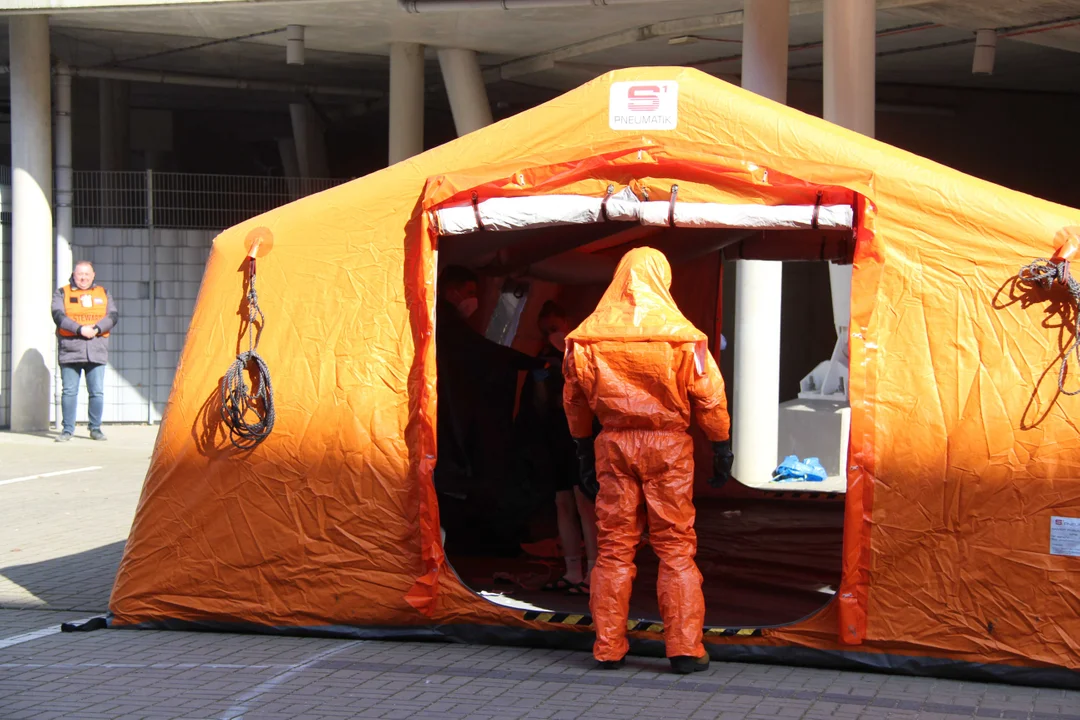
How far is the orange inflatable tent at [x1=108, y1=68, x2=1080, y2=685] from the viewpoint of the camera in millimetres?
5473

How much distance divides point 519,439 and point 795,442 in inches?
221

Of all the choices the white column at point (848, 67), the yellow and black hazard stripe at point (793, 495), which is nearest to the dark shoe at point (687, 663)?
the yellow and black hazard stripe at point (793, 495)

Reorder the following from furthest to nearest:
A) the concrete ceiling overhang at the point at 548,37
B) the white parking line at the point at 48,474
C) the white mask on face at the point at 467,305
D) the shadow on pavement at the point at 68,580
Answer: the concrete ceiling overhang at the point at 548,37 < the white parking line at the point at 48,474 < the white mask on face at the point at 467,305 < the shadow on pavement at the point at 68,580

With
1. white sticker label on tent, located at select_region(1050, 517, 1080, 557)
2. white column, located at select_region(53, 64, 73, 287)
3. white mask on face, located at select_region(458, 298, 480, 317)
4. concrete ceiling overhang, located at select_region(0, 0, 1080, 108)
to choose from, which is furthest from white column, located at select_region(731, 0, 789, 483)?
white column, located at select_region(53, 64, 73, 287)

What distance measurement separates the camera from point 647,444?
553cm

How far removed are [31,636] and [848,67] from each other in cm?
801

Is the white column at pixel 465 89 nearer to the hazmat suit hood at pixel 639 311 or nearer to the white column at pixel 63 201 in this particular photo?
the white column at pixel 63 201

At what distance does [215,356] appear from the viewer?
6.60 metres

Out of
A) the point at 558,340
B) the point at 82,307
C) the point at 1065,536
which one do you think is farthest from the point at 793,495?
the point at 82,307

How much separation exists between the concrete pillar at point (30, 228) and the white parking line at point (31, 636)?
855 cm

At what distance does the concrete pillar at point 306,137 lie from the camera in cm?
2139

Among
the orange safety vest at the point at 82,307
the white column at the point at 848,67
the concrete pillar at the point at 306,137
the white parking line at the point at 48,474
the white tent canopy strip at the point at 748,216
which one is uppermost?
the concrete pillar at the point at 306,137

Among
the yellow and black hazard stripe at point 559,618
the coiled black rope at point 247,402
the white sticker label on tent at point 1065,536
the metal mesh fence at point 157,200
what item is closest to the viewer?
the white sticker label on tent at point 1065,536

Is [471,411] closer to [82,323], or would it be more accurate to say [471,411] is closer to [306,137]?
[82,323]
